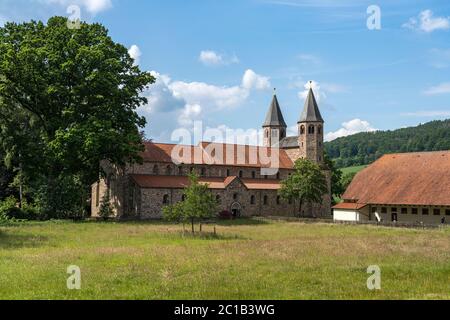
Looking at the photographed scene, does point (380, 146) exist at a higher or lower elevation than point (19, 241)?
higher

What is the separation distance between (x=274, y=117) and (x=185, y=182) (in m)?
29.5

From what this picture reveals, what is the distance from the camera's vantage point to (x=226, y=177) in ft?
235

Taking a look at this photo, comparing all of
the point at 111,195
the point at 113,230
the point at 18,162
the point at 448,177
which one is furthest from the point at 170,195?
the point at 448,177

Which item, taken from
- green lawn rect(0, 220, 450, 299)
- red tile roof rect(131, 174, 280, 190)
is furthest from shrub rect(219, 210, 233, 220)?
green lawn rect(0, 220, 450, 299)

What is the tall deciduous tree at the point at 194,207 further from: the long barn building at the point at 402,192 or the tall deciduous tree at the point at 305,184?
the tall deciduous tree at the point at 305,184

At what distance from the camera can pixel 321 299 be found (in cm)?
1547

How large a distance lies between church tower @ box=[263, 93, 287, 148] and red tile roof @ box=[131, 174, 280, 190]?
14244 mm

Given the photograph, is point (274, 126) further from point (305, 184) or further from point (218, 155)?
point (305, 184)

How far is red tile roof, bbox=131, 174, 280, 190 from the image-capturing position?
61869 millimetres

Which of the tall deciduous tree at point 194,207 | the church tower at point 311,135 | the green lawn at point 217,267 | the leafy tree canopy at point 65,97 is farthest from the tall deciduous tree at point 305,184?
the green lawn at point 217,267

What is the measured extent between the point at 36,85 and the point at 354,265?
120 ft

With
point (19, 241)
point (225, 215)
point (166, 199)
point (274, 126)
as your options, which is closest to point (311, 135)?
point (274, 126)

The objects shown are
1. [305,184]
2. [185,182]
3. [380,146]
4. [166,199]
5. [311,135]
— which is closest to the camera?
[166,199]
